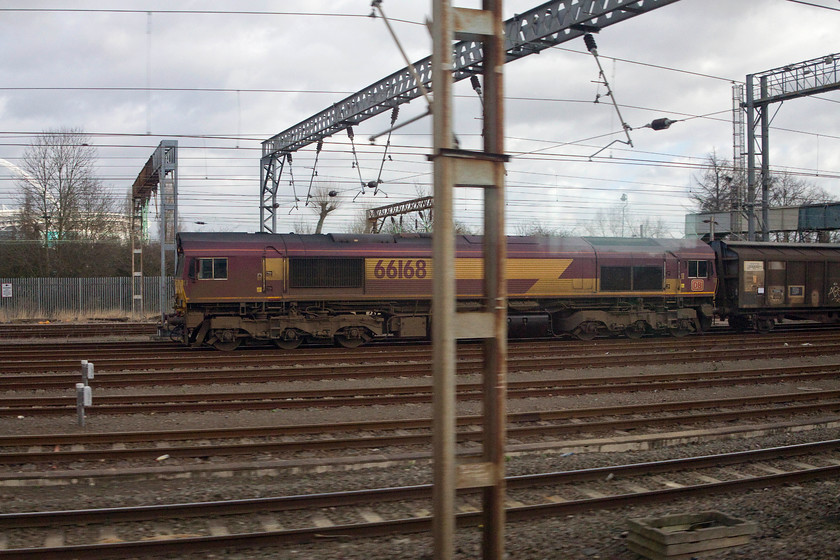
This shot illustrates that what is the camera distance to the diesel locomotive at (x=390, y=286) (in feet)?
61.5

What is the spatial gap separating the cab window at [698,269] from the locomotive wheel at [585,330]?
395 centimetres

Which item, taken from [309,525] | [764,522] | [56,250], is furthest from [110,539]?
[56,250]

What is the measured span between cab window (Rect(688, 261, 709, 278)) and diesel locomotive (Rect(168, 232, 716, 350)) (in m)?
0.04

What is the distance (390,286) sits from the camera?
19.7m

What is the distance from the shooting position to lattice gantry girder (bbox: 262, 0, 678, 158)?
1159 centimetres

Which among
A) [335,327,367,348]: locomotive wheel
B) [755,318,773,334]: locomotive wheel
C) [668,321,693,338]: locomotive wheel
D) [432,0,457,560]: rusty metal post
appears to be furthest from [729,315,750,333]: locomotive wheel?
[432,0,457,560]: rusty metal post

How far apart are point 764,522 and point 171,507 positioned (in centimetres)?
576

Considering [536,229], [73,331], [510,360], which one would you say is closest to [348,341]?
[510,360]

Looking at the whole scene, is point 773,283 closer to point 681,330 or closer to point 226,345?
point 681,330

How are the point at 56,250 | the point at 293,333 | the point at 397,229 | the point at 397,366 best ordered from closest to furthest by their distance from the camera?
the point at 397,366 → the point at 293,333 → the point at 397,229 → the point at 56,250

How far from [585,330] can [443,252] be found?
18.9 m

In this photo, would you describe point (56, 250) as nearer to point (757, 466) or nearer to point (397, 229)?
point (397, 229)

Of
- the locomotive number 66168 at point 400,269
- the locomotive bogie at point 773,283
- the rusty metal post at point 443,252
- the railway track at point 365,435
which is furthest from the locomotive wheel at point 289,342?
the rusty metal post at point 443,252

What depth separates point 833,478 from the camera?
811 centimetres
